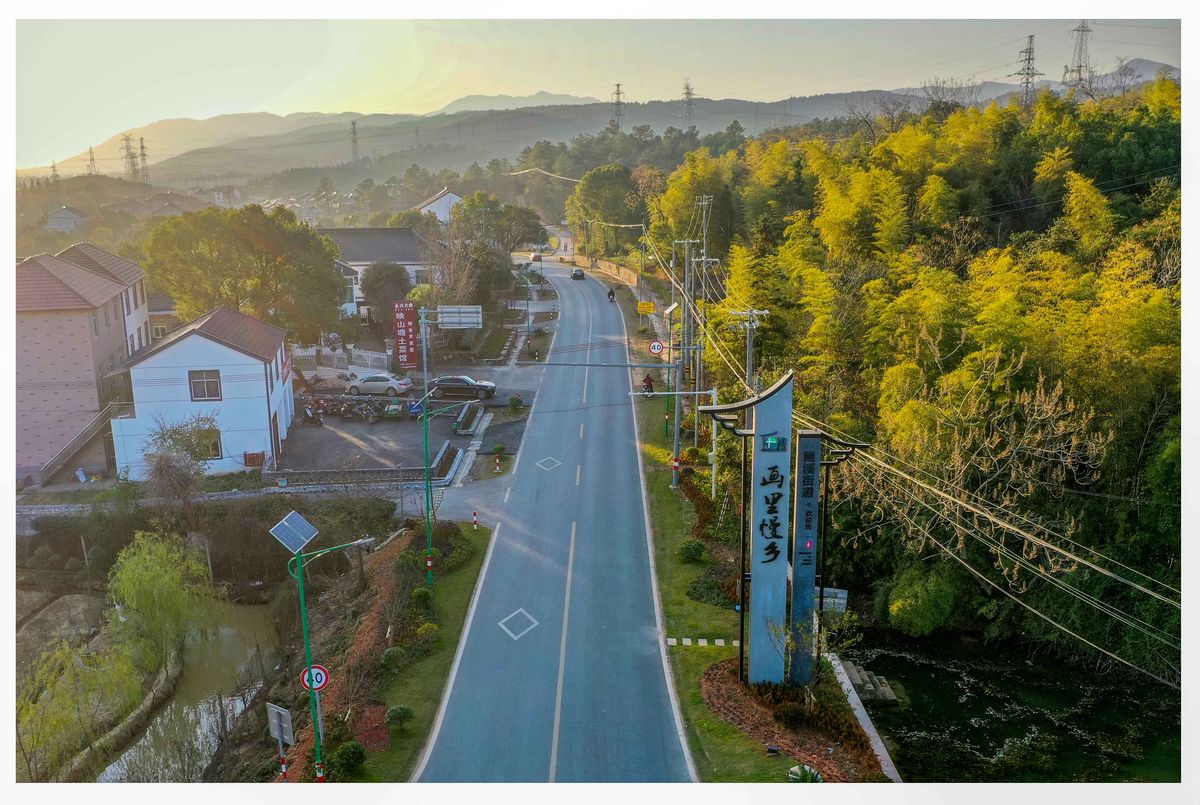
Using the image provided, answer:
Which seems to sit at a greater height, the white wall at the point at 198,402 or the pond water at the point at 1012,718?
the white wall at the point at 198,402

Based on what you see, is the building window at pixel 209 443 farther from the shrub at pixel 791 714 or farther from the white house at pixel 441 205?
the white house at pixel 441 205

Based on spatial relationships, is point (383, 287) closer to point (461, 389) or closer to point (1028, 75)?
point (461, 389)

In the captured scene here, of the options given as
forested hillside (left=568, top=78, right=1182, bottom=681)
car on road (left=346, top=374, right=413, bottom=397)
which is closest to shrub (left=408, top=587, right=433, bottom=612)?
forested hillside (left=568, top=78, right=1182, bottom=681)

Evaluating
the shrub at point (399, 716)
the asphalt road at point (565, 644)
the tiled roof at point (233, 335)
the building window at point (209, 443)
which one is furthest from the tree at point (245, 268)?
the shrub at point (399, 716)

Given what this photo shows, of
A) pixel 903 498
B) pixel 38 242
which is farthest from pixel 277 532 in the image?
pixel 38 242

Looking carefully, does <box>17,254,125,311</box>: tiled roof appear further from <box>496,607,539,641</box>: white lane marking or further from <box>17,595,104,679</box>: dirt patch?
<box>496,607,539,641</box>: white lane marking

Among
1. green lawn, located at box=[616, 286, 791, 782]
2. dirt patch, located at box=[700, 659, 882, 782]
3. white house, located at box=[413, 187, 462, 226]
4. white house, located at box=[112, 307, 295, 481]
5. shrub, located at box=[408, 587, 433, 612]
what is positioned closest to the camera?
dirt patch, located at box=[700, 659, 882, 782]

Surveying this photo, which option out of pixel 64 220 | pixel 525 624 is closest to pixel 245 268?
pixel 525 624
